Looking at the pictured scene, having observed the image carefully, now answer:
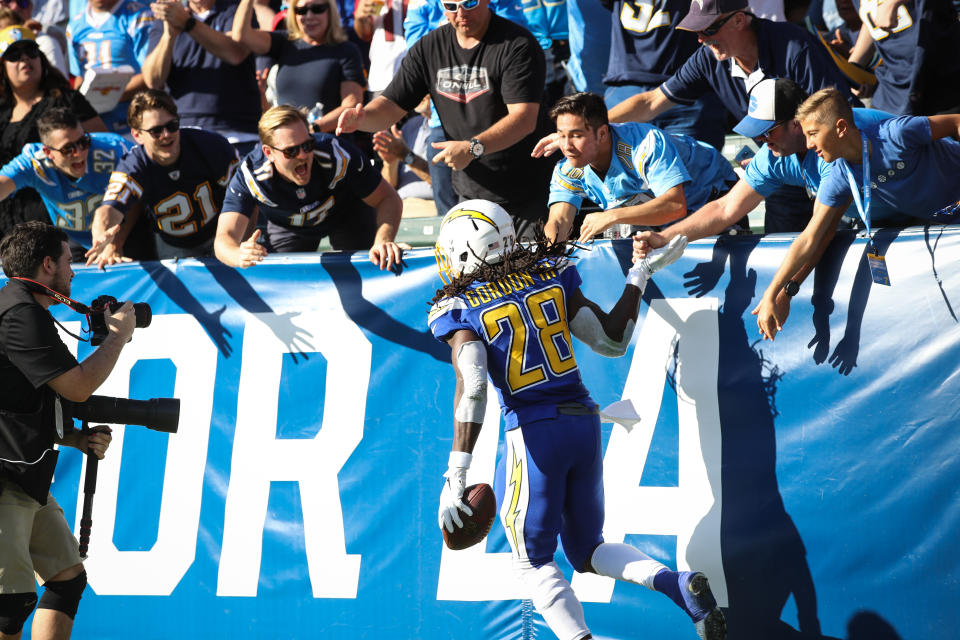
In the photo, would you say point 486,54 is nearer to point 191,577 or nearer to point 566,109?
point 566,109

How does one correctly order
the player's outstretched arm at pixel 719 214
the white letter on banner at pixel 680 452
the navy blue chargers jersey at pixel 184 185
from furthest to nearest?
the navy blue chargers jersey at pixel 184 185 < the player's outstretched arm at pixel 719 214 < the white letter on banner at pixel 680 452

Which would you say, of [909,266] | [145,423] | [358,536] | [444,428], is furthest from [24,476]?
[909,266]

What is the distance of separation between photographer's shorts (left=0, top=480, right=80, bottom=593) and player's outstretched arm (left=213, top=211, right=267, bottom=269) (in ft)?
5.05

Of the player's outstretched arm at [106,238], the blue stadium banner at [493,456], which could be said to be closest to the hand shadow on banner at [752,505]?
the blue stadium banner at [493,456]

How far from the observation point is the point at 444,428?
5.27m

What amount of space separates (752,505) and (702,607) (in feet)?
2.47

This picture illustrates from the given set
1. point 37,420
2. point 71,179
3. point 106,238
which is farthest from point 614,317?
point 71,179

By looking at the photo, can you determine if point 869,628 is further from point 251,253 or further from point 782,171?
point 251,253

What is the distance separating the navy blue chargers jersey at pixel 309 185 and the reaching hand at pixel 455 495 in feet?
7.62

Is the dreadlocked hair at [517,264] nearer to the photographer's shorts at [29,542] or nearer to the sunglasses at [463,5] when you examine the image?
the sunglasses at [463,5]

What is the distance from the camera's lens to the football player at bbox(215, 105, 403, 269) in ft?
18.8

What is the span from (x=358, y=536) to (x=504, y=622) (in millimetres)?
860

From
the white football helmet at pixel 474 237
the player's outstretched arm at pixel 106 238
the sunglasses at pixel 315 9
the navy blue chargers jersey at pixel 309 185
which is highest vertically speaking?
the sunglasses at pixel 315 9

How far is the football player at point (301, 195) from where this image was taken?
5730 mm
